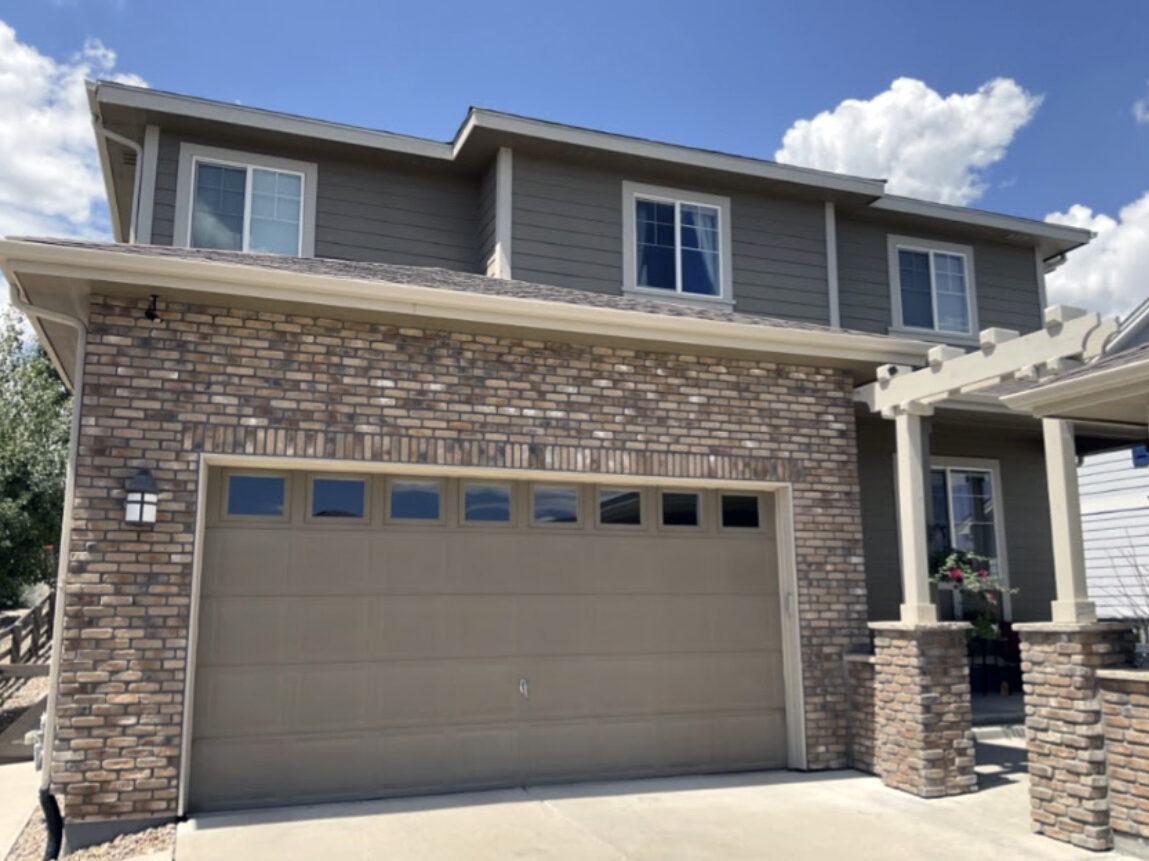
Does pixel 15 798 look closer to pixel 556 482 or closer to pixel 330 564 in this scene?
pixel 330 564

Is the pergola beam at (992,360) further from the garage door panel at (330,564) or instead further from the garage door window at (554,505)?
the garage door panel at (330,564)

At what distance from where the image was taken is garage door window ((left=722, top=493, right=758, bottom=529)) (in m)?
7.77

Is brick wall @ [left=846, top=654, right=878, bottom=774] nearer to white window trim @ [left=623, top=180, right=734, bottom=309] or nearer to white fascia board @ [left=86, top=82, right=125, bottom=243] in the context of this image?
white window trim @ [left=623, top=180, right=734, bottom=309]

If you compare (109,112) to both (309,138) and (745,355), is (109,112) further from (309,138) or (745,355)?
(745,355)

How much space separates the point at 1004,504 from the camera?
11.5m

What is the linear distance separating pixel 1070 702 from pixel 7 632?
45.1ft

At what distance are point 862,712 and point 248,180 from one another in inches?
310

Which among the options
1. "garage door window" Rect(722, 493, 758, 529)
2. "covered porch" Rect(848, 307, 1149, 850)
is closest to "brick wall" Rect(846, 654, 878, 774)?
"covered porch" Rect(848, 307, 1149, 850)

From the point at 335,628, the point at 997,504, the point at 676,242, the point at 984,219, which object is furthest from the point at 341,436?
the point at 984,219

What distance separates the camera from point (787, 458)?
7777 mm

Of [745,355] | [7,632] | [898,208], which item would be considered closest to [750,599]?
[745,355]

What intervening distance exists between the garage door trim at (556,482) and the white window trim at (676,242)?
10.0ft

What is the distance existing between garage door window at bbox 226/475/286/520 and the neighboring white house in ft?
45.7

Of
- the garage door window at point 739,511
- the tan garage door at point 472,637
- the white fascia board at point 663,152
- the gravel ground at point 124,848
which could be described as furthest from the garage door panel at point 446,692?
the white fascia board at point 663,152
